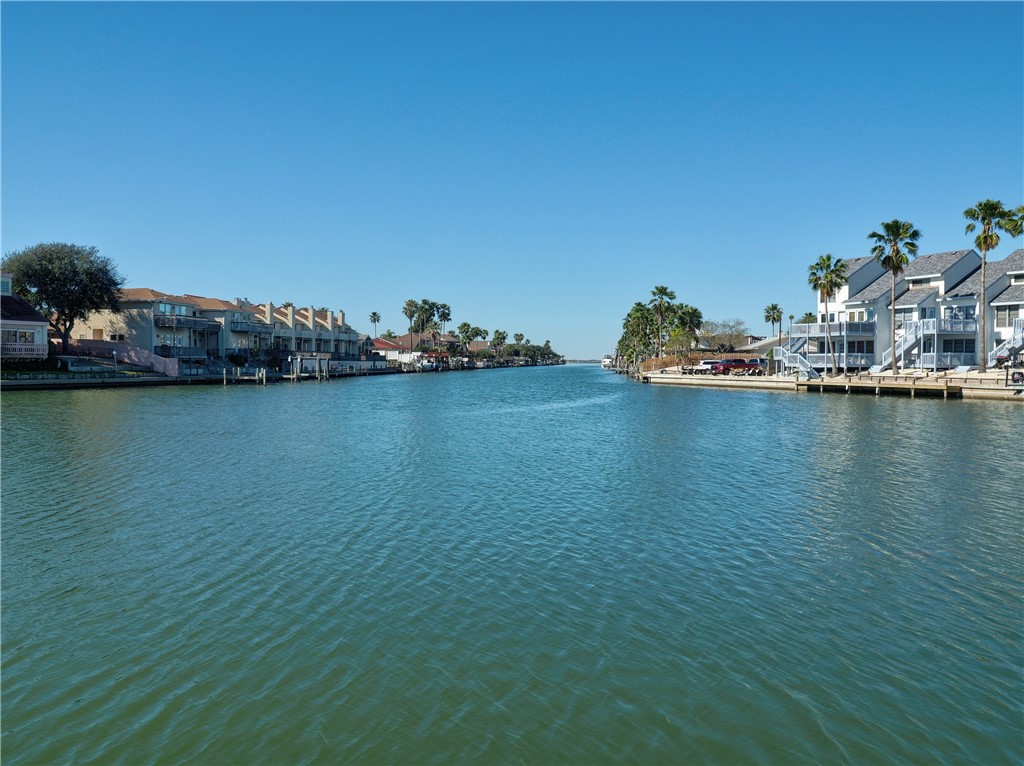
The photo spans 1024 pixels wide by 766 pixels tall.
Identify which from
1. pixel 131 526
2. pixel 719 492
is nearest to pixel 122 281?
pixel 131 526

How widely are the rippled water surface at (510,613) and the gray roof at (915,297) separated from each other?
51.1 metres

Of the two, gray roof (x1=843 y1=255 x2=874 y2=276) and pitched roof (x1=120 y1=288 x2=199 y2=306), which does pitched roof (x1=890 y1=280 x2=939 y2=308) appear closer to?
gray roof (x1=843 y1=255 x2=874 y2=276)

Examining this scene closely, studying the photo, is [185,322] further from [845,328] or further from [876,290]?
[876,290]

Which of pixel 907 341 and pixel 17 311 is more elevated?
pixel 17 311

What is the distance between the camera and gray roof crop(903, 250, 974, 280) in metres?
69.4

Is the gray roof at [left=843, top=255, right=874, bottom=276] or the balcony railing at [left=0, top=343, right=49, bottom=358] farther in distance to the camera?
the gray roof at [left=843, top=255, right=874, bottom=276]

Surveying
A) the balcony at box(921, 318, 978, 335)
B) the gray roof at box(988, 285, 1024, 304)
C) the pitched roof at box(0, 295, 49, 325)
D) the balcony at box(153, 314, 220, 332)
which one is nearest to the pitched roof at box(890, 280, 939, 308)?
the balcony at box(921, 318, 978, 335)

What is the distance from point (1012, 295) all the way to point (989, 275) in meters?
6.18

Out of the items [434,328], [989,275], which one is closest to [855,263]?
[989,275]

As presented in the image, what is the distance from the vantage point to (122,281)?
264ft

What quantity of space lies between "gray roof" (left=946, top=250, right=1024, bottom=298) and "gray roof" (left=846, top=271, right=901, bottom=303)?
5968 millimetres

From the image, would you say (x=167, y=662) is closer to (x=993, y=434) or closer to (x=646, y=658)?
(x=646, y=658)

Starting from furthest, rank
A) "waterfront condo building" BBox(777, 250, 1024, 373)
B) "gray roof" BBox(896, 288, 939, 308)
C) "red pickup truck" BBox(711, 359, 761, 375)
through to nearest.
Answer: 1. "red pickup truck" BBox(711, 359, 761, 375)
2. "gray roof" BBox(896, 288, 939, 308)
3. "waterfront condo building" BBox(777, 250, 1024, 373)

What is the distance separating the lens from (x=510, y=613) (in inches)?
442
